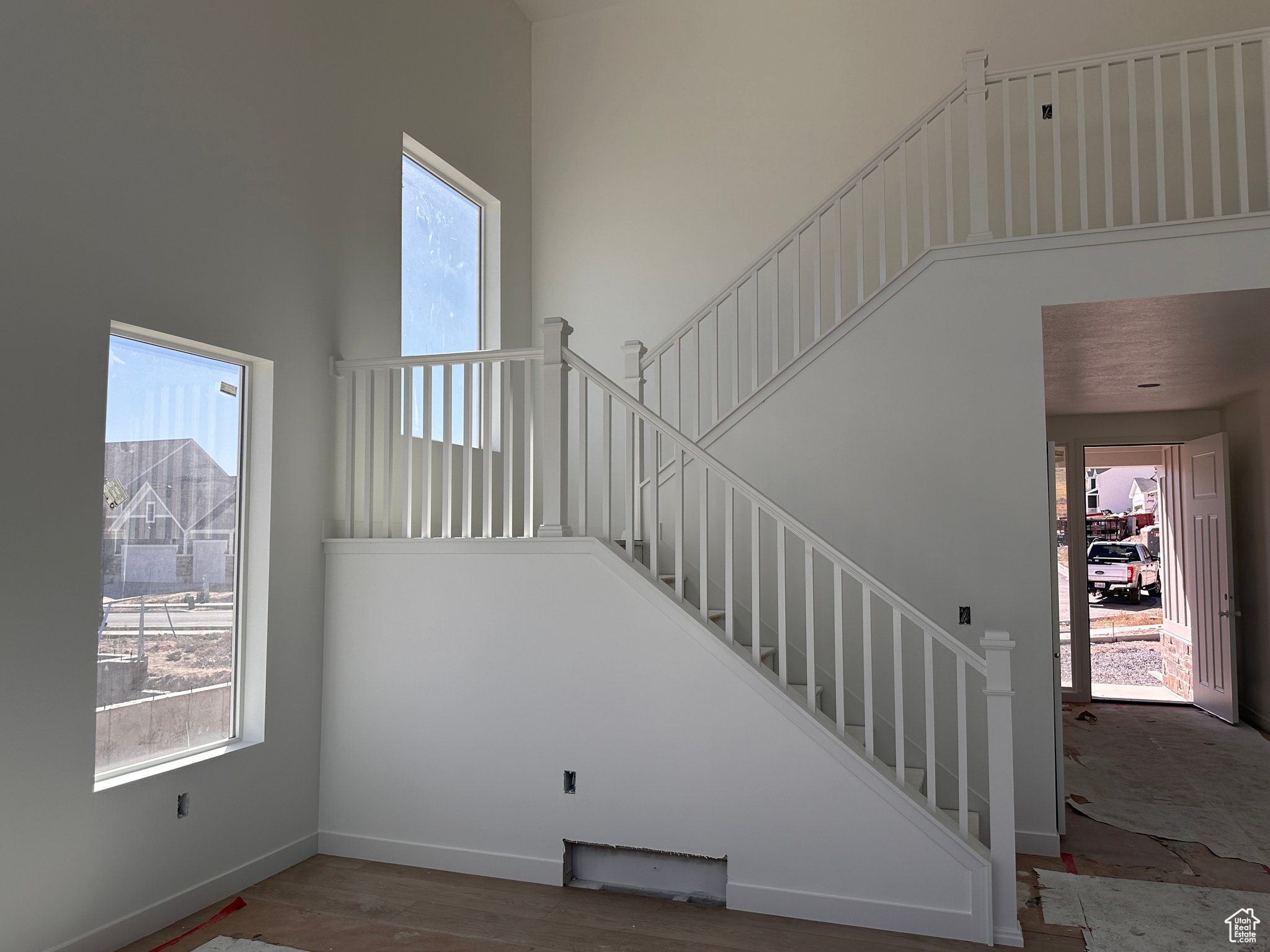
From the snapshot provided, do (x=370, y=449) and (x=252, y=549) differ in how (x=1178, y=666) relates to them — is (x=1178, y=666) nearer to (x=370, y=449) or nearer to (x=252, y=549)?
(x=370, y=449)

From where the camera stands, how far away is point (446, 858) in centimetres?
388

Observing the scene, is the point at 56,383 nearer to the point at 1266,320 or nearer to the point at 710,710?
the point at 710,710

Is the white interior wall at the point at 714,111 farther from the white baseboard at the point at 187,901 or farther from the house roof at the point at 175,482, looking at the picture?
the white baseboard at the point at 187,901

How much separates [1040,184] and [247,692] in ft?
18.8

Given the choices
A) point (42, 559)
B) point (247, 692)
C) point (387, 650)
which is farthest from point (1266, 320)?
point (42, 559)

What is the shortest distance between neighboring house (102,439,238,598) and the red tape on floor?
130cm

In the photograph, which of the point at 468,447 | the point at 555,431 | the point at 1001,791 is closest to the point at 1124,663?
the point at 1001,791

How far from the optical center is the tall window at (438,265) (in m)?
5.30

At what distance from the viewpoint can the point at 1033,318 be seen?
13.7ft

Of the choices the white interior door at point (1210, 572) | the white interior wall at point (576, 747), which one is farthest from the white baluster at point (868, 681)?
the white interior door at point (1210, 572)

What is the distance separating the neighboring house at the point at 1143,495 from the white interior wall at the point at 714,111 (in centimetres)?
838

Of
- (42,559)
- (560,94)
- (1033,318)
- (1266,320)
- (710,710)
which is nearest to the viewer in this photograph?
(42,559)

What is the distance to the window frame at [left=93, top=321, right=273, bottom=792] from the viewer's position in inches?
150

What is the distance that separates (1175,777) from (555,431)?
15.1 ft
